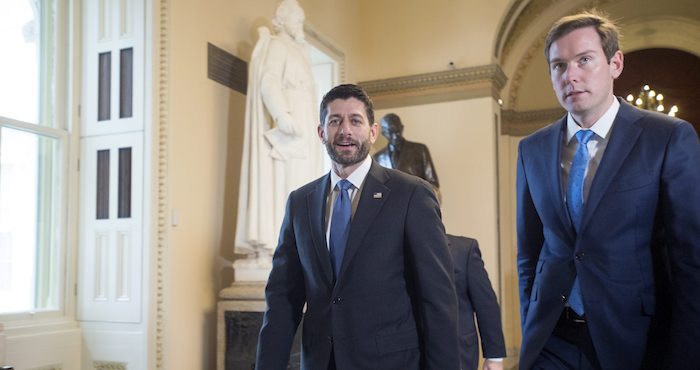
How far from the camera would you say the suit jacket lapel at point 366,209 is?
2.23 meters

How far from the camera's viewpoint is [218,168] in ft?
18.5

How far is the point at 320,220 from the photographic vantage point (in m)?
2.36

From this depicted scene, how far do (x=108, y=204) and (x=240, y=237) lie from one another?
995 mm

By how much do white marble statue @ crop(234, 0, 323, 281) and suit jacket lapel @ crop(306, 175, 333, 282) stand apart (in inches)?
105

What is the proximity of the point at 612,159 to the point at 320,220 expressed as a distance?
0.99 meters

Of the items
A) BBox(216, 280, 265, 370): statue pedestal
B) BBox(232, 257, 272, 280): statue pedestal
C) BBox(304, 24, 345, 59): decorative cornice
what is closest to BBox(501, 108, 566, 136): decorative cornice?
BBox(304, 24, 345, 59): decorative cornice

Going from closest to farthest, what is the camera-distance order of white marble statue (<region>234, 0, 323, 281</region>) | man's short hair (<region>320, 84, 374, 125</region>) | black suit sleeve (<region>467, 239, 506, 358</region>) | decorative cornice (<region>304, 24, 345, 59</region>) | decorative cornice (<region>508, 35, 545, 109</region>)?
man's short hair (<region>320, 84, 374, 125</region>)
black suit sleeve (<region>467, 239, 506, 358</region>)
white marble statue (<region>234, 0, 323, 281</region>)
decorative cornice (<region>304, 24, 345, 59</region>)
decorative cornice (<region>508, 35, 545, 109</region>)

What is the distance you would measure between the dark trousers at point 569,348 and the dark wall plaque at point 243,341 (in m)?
2.86

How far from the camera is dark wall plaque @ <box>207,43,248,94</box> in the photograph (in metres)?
5.59

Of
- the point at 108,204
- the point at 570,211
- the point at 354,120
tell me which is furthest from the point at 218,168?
the point at 570,211

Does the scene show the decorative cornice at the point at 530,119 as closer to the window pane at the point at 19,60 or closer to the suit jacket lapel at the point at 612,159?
the window pane at the point at 19,60

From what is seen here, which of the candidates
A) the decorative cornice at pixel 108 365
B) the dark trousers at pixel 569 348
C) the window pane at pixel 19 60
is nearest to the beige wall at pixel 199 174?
the decorative cornice at pixel 108 365

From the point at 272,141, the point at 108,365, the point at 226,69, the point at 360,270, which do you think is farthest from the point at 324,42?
the point at 360,270

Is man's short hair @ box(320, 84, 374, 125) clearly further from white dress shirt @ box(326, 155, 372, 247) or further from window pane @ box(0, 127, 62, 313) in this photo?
window pane @ box(0, 127, 62, 313)
